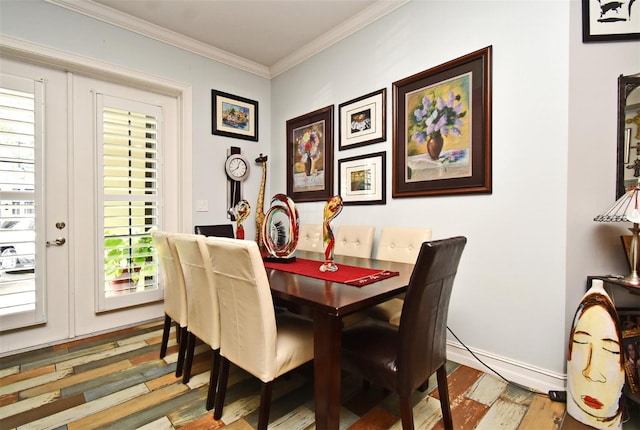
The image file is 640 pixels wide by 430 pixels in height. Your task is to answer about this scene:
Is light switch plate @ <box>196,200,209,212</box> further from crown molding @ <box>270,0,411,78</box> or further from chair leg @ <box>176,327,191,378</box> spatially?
crown molding @ <box>270,0,411,78</box>

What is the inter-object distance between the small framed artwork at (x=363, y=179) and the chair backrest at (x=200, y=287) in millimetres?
1568

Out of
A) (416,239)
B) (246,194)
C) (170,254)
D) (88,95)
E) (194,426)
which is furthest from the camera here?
(246,194)

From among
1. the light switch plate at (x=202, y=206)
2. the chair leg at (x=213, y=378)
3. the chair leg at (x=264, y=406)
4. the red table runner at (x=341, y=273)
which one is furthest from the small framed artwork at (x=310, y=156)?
the chair leg at (x=264, y=406)

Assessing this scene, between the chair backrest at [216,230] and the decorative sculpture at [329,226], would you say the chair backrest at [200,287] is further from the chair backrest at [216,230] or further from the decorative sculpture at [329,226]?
the chair backrest at [216,230]

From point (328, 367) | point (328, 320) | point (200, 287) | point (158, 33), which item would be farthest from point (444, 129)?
point (158, 33)

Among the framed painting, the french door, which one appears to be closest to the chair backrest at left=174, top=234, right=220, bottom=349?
the french door

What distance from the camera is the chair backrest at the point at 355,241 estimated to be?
2.45 meters

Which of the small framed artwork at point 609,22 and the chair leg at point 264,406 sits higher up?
the small framed artwork at point 609,22

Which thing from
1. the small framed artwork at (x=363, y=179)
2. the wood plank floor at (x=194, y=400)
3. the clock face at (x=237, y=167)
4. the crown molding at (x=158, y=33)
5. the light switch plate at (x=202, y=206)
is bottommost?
the wood plank floor at (x=194, y=400)

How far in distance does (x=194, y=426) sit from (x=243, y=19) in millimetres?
3139

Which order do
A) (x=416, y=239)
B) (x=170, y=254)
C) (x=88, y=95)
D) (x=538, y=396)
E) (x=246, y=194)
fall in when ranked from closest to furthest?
(x=538, y=396)
(x=170, y=254)
(x=416, y=239)
(x=88, y=95)
(x=246, y=194)

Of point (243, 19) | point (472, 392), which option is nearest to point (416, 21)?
point (243, 19)

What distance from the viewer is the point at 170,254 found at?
194cm

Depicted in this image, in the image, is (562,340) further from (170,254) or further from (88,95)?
(88,95)
